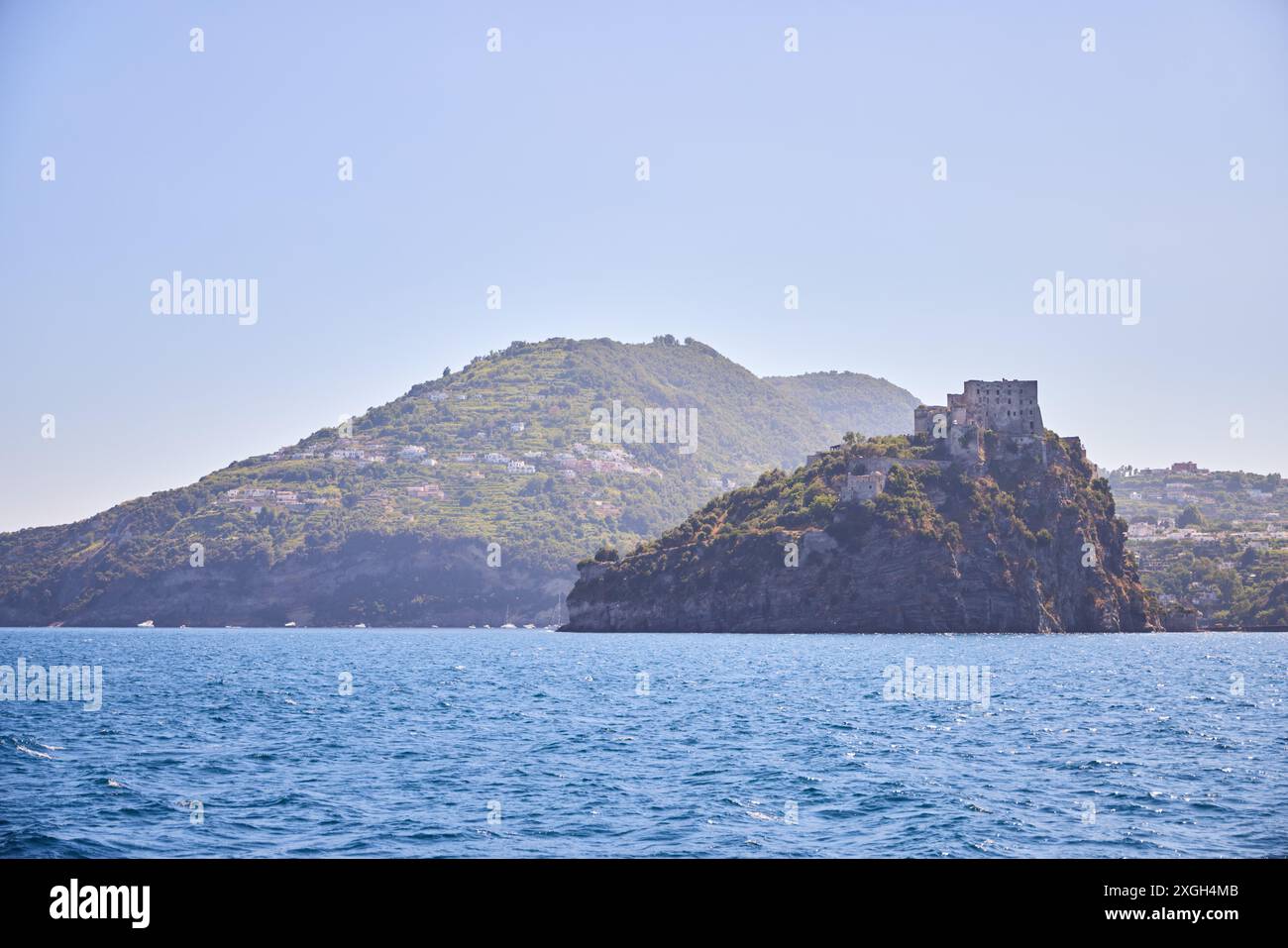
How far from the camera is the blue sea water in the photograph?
24.0m

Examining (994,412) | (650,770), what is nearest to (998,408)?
(994,412)

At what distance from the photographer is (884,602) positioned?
147 meters

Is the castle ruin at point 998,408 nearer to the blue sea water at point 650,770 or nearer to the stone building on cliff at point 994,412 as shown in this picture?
the stone building on cliff at point 994,412

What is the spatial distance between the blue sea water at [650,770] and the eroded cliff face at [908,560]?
78785 mm

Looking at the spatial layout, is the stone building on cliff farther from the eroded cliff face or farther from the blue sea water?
the blue sea water

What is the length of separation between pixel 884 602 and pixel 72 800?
12432 cm

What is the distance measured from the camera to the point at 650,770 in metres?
32.7

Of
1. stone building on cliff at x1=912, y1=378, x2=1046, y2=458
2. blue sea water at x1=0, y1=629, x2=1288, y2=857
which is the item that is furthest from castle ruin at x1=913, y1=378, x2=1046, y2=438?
blue sea water at x1=0, y1=629, x2=1288, y2=857

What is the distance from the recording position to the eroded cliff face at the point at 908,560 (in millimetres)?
146750

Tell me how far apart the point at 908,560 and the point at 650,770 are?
118 m

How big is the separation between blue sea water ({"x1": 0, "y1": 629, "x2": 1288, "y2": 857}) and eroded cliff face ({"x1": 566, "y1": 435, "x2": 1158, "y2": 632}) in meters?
78.8

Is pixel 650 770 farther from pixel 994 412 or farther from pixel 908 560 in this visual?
pixel 994 412
